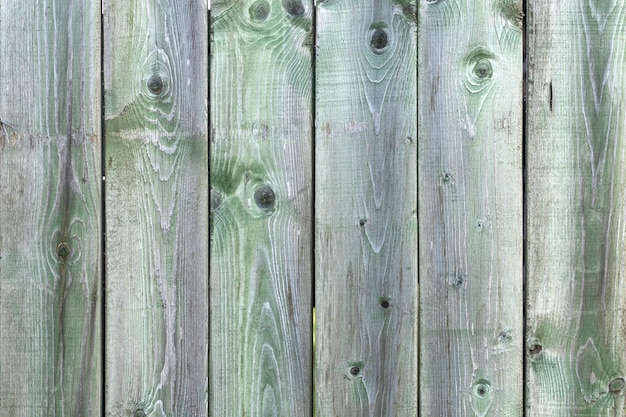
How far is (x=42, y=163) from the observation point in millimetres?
1721

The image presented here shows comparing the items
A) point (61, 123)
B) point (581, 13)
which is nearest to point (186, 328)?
point (61, 123)

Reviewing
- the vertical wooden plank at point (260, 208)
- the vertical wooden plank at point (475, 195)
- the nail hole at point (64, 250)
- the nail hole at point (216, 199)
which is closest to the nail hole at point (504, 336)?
the vertical wooden plank at point (475, 195)

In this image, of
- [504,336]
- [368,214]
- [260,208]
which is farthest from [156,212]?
A: [504,336]

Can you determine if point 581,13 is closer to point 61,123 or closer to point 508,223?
point 508,223

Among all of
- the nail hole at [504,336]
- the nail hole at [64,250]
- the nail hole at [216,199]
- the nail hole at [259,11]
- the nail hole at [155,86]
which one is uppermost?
the nail hole at [259,11]

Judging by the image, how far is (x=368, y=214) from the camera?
1694mm

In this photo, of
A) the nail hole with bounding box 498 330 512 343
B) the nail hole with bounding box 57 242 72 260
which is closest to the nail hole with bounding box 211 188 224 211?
the nail hole with bounding box 57 242 72 260

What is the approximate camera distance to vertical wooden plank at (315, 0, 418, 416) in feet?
5.55

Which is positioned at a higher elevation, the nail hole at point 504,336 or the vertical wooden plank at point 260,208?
the vertical wooden plank at point 260,208

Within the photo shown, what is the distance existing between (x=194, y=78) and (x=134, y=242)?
0.42 metres

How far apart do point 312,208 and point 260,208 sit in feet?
0.41

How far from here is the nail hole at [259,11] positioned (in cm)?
172

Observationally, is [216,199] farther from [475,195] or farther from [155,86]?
[475,195]

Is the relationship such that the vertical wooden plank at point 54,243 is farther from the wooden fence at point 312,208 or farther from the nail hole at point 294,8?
the nail hole at point 294,8
